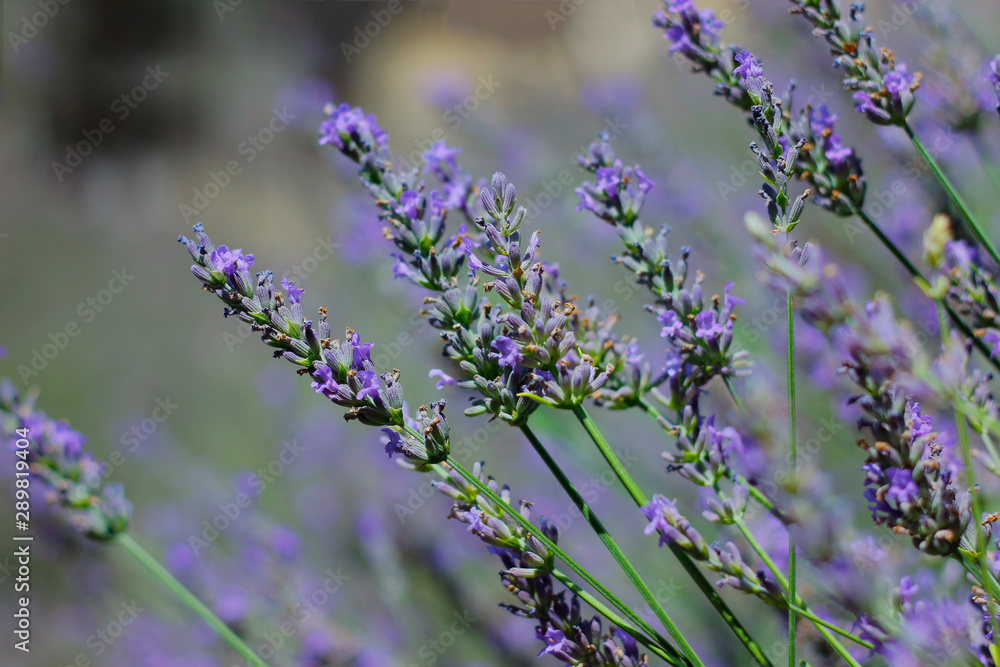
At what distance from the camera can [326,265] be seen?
6207 mm

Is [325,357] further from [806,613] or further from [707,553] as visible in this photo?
[806,613]

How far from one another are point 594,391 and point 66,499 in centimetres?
123

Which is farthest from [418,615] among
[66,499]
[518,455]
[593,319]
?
[593,319]

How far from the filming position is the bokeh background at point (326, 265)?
2.32 metres

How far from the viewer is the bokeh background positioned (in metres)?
2.32

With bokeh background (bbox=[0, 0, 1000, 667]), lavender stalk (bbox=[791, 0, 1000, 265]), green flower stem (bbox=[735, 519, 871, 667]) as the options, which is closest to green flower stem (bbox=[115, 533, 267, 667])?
bokeh background (bbox=[0, 0, 1000, 667])

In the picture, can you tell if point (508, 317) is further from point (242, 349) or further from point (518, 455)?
point (242, 349)

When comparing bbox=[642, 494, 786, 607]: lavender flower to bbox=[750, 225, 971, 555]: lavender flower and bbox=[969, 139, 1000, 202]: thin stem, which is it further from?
bbox=[969, 139, 1000, 202]: thin stem

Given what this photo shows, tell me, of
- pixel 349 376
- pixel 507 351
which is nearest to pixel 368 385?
pixel 349 376

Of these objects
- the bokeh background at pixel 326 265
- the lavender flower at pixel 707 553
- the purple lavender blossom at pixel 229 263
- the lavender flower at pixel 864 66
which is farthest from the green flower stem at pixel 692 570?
the lavender flower at pixel 864 66

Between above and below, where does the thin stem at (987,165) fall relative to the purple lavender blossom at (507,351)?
above

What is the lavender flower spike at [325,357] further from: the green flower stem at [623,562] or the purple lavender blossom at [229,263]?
the green flower stem at [623,562]

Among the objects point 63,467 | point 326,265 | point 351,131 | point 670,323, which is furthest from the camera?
point 326,265

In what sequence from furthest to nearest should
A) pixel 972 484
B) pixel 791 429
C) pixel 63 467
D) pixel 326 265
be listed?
pixel 326 265, pixel 63 467, pixel 791 429, pixel 972 484
